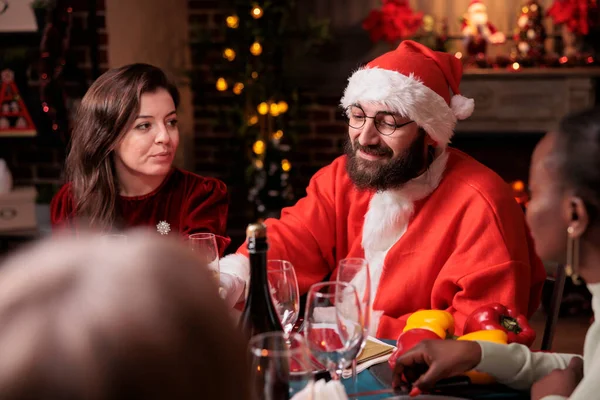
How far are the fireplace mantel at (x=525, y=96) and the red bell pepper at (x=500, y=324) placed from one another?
3.12 metres

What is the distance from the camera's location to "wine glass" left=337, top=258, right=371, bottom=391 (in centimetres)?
125

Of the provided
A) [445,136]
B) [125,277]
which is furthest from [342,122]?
[125,277]

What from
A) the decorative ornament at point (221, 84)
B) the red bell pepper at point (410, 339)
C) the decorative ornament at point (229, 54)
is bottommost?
the red bell pepper at point (410, 339)

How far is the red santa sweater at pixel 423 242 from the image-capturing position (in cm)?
185

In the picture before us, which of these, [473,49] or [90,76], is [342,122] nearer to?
[473,49]

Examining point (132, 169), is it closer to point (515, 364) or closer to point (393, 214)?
point (393, 214)

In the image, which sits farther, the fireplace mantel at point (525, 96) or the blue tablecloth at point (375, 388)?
the fireplace mantel at point (525, 96)

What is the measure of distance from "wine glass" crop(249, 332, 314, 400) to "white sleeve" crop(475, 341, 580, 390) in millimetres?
449

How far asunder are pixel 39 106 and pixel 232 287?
97.6 inches

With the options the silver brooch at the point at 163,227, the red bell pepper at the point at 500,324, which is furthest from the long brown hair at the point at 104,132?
the red bell pepper at the point at 500,324

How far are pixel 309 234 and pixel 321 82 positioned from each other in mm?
2656

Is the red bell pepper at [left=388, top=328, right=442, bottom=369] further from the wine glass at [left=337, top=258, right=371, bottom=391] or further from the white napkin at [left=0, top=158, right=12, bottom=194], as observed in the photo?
the white napkin at [left=0, top=158, right=12, bottom=194]

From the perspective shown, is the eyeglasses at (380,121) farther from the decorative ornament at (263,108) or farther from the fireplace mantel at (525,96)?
the fireplace mantel at (525,96)

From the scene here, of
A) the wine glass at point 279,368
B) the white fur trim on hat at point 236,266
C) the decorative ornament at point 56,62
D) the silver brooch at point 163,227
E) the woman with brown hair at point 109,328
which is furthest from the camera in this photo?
the decorative ornament at point 56,62
